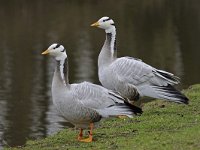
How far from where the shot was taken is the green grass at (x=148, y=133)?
927 cm

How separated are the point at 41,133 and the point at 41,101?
4.63m

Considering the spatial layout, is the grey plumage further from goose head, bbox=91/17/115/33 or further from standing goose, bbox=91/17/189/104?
goose head, bbox=91/17/115/33

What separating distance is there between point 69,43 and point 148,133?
27067 millimetres

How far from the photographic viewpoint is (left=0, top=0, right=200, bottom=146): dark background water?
19470 mm

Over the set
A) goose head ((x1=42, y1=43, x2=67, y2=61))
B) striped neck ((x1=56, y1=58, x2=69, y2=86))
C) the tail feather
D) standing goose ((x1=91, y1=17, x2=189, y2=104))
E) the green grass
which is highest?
goose head ((x1=42, y1=43, x2=67, y2=61))

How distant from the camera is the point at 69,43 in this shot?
37188mm

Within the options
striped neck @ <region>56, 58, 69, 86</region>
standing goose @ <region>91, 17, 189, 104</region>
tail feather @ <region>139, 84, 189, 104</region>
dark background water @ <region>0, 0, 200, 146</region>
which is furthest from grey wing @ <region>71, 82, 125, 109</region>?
dark background water @ <region>0, 0, 200, 146</region>

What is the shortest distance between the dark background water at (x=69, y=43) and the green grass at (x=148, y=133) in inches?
168

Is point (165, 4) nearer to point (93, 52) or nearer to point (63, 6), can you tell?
point (63, 6)

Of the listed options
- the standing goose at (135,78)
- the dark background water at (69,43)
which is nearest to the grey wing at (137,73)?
the standing goose at (135,78)

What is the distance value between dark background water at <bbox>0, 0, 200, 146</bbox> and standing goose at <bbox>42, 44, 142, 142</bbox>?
18.9 feet

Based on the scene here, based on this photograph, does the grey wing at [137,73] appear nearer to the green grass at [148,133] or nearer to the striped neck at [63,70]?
the green grass at [148,133]

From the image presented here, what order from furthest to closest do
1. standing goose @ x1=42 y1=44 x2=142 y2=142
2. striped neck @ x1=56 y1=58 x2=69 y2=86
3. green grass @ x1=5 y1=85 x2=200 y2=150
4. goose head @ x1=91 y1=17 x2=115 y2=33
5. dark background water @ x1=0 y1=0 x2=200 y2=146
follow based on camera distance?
dark background water @ x1=0 y1=0 x2=200 y2=146 → goose head @ x1=91 y1=17 x2=115 y2=33 → striped neck @ x1=56 y1=58 x2=69 y2=86 → standing goose @ x1=42 y1=44 x2=142 y2=142 → green grass @ x1=5 y1=85 x2=200 y2=150

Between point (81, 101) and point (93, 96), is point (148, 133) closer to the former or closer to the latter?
point (93, 96)
